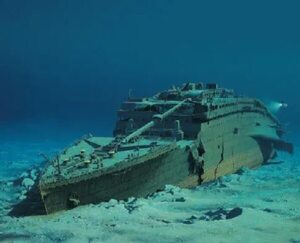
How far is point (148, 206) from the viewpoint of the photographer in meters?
20.6

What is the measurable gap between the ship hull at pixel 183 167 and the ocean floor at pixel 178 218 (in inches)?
22.7

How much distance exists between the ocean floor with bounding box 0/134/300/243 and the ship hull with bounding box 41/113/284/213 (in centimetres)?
58

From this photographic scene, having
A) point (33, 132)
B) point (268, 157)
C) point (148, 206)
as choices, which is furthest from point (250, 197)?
point (33, 132)

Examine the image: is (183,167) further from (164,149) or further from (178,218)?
(178,218)

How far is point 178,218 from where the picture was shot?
19.3 metres

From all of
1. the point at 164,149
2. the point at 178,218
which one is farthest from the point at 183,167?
the point at 178,218

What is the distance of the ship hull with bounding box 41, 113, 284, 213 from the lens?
67.2ft

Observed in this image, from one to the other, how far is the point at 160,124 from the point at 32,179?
836cm

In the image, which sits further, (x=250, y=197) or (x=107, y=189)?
(x=250, y=197)

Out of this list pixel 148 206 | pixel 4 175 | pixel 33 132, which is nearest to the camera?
pixel 148 206

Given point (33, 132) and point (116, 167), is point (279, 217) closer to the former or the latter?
point (116, 167)

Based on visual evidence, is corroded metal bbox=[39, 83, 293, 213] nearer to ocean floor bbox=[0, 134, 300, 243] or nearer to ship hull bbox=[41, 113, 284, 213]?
ship hull bbox=[41, 113, 284, 213]

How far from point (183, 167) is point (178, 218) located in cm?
798

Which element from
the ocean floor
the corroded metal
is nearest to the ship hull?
the corroded metal
